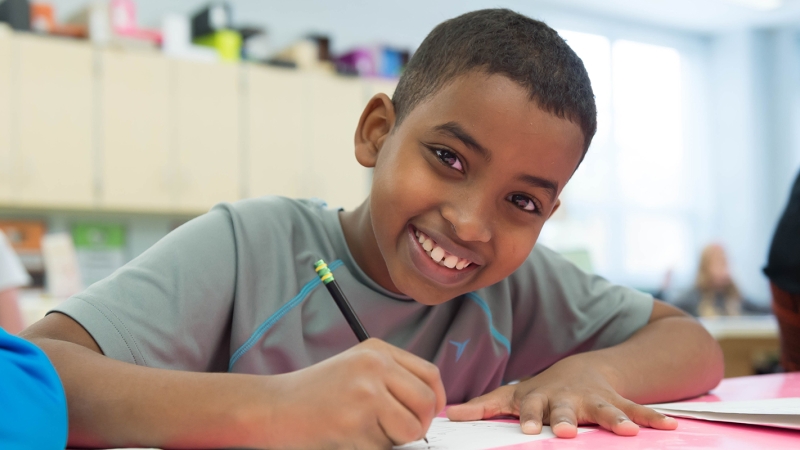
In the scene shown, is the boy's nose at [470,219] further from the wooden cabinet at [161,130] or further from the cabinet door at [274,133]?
the cabinet door at [274,133]

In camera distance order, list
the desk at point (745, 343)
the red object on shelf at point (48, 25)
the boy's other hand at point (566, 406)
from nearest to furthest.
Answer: the boy's other hand at point (566, 406)
the desk at point (745, 343)
the red object on shelf at point (48, 25)

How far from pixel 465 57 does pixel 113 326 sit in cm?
48

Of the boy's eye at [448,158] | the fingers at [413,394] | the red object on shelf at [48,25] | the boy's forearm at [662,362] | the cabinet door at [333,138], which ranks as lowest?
the cabinet door at [333,138]

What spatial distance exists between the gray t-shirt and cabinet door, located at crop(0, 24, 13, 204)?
330 centimetres

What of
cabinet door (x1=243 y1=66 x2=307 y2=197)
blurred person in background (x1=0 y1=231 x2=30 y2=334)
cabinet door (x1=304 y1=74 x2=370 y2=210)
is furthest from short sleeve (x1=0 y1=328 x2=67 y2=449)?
cabinet door (x1=304 y1=74 x2=370 y2=210)

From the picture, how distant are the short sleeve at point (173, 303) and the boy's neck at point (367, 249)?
173 millimetres

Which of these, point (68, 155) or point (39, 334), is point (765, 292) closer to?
point (68, 155)

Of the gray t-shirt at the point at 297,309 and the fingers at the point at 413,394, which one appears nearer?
the fingers at the point at 413,394

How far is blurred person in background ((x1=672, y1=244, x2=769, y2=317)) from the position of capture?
5031 mm

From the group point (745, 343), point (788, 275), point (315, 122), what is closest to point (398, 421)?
point (788, 275)

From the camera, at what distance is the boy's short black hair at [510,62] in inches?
31.2

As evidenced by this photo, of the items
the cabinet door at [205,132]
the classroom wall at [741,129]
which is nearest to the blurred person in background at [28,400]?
the cabinet door at [205,132]

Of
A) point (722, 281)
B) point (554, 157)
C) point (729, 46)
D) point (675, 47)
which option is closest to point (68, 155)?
point (554, 157)

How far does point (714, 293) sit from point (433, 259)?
4.88 metres
